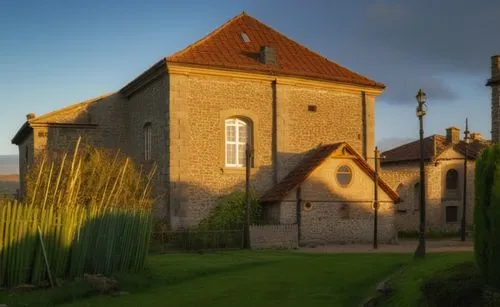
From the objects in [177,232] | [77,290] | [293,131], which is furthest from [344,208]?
[77,290]

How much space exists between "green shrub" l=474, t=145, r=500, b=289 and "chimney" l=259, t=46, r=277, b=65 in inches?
729

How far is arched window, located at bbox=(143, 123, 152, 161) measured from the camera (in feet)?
91.2

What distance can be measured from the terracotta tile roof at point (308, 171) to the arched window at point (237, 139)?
207 centimetres

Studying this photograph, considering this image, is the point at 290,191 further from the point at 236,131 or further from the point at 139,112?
the point at 139,112

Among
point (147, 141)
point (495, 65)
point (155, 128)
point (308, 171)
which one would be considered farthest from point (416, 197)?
point (155, 128)

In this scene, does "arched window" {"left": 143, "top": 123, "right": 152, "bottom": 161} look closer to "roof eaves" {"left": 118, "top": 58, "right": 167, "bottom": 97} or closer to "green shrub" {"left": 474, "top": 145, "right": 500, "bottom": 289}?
"roof eaves" {"left": 118, "top": 58, "right": 167, "bottom": 97}

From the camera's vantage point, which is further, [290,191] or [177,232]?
[290,191]

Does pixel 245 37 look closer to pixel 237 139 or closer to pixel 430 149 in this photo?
pixel 237 139

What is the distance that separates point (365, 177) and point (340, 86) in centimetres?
484

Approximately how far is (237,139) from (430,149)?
18.9 m

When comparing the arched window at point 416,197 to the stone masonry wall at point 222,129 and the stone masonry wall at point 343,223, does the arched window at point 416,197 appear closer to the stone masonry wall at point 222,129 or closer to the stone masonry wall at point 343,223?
the stone masonry wall at point 343,223

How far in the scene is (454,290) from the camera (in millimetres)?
8258

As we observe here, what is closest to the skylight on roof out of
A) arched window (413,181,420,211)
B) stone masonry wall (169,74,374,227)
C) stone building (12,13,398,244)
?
stone building (12,13,398,244)

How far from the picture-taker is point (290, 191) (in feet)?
81.6
